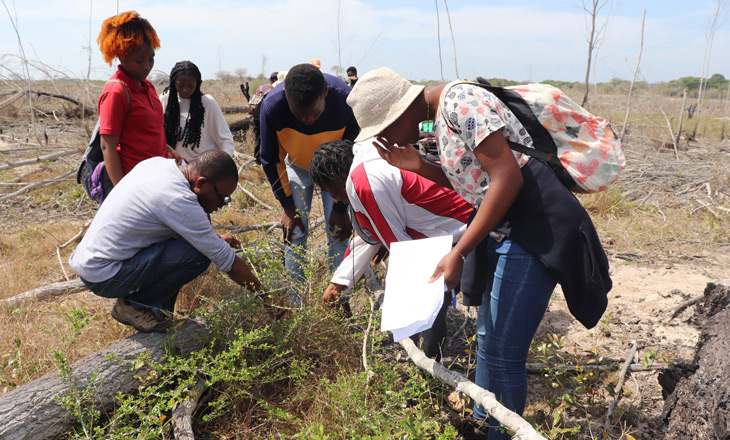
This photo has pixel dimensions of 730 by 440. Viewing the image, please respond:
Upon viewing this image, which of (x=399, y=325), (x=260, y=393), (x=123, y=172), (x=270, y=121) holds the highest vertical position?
(x=270, y=121)

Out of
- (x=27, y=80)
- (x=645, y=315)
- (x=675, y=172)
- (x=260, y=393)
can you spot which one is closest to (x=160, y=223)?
(x=260, y=393)

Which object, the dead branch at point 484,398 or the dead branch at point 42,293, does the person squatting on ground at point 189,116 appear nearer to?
the dead branch at point 42,293

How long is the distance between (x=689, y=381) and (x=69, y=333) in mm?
3171

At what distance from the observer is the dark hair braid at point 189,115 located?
3707 mm

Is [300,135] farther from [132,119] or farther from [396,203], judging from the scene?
[396,203]

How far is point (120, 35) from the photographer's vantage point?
2.77m

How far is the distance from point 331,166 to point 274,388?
1.19 metres

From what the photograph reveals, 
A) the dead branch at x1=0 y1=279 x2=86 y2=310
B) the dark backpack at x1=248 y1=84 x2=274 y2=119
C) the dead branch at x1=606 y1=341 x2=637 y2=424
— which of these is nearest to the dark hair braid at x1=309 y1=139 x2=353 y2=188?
the dead branch at x1=606 y1=341 x2=637 y2=424

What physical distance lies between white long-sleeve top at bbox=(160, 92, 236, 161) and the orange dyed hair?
940 mm

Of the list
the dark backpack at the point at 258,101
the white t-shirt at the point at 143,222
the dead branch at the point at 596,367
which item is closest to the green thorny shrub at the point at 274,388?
the white t-shirt at the point at 143,222

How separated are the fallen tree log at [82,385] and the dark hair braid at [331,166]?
102cm

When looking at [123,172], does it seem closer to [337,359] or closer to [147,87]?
[147,87]

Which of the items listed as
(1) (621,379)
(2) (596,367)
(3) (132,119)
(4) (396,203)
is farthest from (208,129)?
(1) (621,379)

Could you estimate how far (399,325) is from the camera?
150 cm
